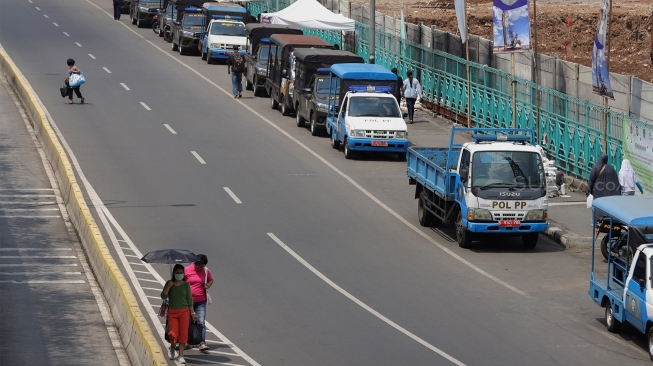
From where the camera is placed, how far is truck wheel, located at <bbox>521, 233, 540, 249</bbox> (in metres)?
23.0

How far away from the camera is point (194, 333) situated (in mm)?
15570

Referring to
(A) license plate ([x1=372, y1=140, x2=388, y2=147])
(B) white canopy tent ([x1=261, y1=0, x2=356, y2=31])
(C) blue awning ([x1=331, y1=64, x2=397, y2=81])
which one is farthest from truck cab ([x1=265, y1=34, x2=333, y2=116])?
(A) license plate ([x1=372, y1=140, x2=388, y2=147])

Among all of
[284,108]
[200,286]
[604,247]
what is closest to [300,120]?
[284,108]

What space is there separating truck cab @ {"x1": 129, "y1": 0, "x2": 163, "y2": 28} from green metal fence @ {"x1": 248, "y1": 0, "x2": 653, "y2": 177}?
17.4 meters

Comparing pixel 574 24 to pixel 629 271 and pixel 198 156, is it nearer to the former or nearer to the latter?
pixel 198 156

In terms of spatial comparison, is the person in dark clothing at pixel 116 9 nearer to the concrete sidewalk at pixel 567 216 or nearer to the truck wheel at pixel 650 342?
the concrete sidewalk at pixel 567 216

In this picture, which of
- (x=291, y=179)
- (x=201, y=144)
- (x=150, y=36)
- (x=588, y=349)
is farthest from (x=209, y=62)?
(x=588, y=349)

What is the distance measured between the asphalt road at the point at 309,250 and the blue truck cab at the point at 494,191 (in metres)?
0.56

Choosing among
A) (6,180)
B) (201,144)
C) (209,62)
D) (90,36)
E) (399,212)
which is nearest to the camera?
(399,212)

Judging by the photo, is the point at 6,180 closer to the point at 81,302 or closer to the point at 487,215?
the point at 81,302

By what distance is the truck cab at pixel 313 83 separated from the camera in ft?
115

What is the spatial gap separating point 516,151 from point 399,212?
4.07 metres

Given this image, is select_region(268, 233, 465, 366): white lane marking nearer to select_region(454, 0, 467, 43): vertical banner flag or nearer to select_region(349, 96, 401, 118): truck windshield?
select_region(349, 96, 401, 118): truck windshield

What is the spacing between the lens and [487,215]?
Answer: 22.4 m
